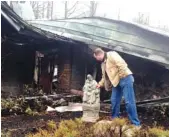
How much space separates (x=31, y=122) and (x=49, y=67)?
4.81 meters

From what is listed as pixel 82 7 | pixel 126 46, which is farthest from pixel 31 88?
pixel 82 7

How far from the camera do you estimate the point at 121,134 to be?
6.28 meters

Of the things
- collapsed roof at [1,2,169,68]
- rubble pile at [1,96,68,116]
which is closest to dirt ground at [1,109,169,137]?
rubble pile at [1,96,68,116]

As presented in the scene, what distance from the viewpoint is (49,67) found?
12.6 metres

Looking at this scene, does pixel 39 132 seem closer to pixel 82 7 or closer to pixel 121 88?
pixel 121 88

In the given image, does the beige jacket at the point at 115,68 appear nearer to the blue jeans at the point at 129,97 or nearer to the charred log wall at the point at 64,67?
the blue jeans at the point at 129,97

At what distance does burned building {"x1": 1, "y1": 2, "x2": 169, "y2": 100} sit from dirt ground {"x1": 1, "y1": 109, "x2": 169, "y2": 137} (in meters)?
2.32

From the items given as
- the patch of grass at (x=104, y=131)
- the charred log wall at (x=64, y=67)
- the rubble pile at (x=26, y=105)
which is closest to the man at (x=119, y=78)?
the patch of grass at (x=104, y=131)

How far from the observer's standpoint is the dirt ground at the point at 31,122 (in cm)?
686

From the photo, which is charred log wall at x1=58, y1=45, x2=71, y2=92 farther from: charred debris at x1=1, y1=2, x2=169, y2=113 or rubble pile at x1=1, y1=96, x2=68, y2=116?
rubble pile at x1=1, y1=96, x2=68, y2=116

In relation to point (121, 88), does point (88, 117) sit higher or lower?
lower

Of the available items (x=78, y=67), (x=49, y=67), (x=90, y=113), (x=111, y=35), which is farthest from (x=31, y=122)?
(x=111, y=35)

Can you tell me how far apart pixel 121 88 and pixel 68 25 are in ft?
24.6

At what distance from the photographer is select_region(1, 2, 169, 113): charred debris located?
34.3 feet
